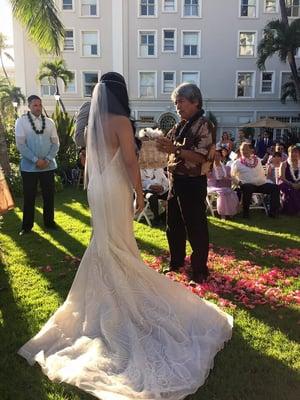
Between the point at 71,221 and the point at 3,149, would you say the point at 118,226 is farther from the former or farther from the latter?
the point at 3,149

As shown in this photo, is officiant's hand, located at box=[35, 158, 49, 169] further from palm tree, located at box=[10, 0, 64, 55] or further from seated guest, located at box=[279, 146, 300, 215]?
palm tree, located at box=[10, 0, 64, 55]

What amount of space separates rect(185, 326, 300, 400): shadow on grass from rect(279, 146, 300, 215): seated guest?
5.98 m

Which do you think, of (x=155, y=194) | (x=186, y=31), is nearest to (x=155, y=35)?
(x=186, y=31)

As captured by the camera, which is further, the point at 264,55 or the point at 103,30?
the point at 103,30

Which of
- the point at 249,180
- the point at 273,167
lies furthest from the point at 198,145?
the point at 273,167

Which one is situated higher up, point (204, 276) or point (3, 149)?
point (3, 149)

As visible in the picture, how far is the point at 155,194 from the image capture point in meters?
8.23

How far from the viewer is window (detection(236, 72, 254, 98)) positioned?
36281 millimetres

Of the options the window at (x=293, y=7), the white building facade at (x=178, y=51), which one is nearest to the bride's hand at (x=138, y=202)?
the white building facade at (x=178, y=51)

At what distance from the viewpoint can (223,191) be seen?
28.3ft

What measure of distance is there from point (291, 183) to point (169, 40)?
2987cm

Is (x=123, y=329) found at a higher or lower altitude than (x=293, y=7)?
lower

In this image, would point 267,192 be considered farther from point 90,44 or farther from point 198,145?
point 90,44

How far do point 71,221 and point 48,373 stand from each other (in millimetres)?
5289
